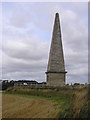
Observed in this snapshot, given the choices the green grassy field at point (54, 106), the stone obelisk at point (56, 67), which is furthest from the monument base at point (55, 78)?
the green grassy field at point (54, 106)

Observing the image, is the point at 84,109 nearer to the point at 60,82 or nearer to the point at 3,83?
the point at 60,82

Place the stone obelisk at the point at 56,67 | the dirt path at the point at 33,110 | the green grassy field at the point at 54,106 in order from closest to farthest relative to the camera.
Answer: the green grassy field at the point at 54,106
the dirt path at the point at 33,110
the stone obelisk at the point at 56,67

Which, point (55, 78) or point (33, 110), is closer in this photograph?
point (33, 110)

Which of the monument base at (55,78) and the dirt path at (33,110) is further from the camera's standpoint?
the monument base at (55,78)

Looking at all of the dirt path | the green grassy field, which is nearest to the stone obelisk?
the green grassy field

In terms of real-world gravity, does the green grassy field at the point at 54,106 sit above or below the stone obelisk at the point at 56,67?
below

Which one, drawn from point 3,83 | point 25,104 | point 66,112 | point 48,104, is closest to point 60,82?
point 25,104

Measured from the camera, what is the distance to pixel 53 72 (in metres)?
31.6

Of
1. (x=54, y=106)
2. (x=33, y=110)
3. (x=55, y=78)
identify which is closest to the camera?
(x=54, y=106)

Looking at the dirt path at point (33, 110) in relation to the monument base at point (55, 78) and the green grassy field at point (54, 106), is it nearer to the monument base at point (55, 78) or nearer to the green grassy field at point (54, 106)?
the green grassy field at point (54, 106)

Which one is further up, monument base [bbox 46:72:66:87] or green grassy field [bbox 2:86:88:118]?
monument base [bbox 46:72:66:87]

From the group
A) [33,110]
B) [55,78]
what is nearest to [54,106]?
[33,110]

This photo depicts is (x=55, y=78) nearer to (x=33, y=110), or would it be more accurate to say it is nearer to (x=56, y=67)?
(x=56, y=67)

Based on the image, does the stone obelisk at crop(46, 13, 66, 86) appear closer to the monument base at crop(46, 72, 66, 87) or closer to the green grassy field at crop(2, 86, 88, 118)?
the monument base at crop(46, 72, 66, 87)
